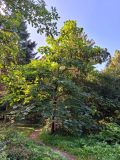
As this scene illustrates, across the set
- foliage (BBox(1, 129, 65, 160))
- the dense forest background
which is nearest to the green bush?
the dense forest background

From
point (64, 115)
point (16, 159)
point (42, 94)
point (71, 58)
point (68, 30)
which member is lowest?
point (16, 159)

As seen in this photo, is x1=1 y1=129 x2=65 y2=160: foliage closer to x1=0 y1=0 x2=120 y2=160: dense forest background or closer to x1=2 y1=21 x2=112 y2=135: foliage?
x1=0 y1=0 x2=120 y2=160: dense forest background

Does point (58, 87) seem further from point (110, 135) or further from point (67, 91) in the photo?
point (110, 135)

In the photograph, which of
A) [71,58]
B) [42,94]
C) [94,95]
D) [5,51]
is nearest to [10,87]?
[42,94]

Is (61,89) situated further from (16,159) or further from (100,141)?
(16,159)

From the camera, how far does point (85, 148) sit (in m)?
8.26

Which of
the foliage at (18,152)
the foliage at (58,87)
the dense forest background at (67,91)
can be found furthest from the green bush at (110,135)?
the foliage at (18,152)

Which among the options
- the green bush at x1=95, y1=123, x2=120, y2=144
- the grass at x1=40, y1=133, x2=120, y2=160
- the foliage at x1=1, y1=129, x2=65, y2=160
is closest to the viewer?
the foliage at x1=1, y1=129, x2=65, y2=160

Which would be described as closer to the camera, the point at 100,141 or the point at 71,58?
the point at 100,141

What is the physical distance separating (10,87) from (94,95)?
4095 millimetres

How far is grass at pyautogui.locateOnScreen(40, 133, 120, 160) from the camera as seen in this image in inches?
299

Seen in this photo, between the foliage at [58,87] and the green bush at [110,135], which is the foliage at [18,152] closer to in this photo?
the foliage at [58,87]

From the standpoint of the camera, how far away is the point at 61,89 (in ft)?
36.4

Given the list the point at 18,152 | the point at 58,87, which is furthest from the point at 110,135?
the point at 18,152
